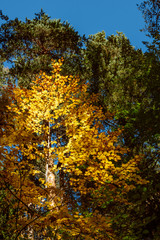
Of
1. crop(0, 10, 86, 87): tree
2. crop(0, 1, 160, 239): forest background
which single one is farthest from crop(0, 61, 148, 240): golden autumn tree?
crop(0, 10, 86, 87): tree

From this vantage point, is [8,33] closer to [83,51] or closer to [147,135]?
[83,51]

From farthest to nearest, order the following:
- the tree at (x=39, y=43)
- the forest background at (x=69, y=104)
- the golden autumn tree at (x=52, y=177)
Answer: the tree at (x=39, y=43)
the forest background at (x=69, y=104)
the golden autumn tree at (x=52, y=177)

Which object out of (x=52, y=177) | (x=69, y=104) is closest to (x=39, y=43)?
(x=69, y=104)

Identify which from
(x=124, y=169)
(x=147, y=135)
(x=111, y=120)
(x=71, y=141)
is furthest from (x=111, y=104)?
(x=147, y=135)

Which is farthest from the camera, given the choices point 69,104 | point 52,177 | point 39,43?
point 39,43

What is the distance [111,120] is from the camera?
24.3 feet

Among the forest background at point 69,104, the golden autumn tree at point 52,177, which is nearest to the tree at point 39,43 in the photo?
the forest background at point 69,104

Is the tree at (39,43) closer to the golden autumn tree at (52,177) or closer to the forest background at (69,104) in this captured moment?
the forest background at (69,104)

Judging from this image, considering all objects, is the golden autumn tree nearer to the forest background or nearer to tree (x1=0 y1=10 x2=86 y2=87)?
the forest background

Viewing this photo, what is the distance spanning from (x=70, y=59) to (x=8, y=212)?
717 centimetres

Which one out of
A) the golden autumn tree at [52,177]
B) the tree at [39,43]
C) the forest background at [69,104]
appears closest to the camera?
the golden autumn tree at [52,177]

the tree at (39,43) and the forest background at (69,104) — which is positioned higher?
the tree at (39,43)

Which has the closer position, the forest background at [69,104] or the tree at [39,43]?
the forest background at [69,104]

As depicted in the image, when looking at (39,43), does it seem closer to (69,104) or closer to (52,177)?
(69,104)
